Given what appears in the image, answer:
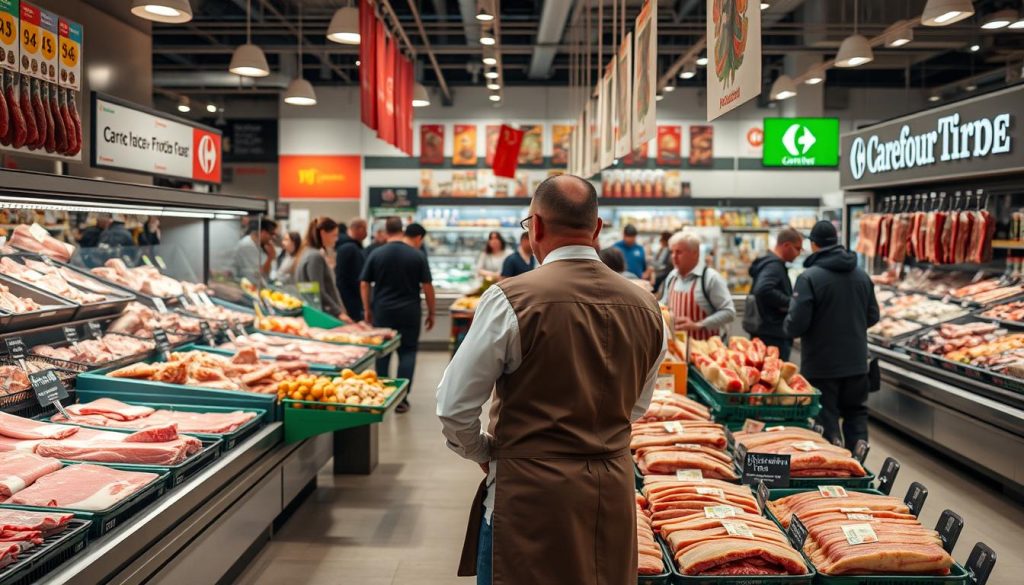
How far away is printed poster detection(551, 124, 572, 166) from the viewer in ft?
51.0

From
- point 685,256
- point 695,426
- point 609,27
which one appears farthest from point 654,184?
point 695,426

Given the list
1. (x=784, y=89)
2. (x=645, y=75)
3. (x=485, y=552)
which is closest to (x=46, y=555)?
(x=485, y=552)

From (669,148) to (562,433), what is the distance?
13481mm

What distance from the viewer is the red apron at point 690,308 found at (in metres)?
6.62

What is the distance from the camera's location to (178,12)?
623cm

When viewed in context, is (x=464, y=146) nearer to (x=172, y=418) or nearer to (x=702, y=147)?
(x=702, y=147)

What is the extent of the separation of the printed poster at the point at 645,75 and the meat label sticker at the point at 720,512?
2.14m

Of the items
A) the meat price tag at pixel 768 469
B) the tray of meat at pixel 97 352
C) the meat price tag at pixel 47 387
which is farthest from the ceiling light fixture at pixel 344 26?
the meat price tag at pixel 768 469

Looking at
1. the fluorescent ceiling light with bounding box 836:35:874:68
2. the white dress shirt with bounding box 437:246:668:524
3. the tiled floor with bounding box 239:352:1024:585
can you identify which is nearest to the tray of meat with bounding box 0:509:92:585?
the white dress shirt with bounding box 437:246:668:524

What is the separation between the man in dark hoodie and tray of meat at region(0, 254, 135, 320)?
4.17 metres

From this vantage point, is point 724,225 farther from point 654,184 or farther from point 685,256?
point 685,256

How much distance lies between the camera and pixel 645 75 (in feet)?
16.1

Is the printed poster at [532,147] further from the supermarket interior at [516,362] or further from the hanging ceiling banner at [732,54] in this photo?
the hanging ceiling banner at [732,54]

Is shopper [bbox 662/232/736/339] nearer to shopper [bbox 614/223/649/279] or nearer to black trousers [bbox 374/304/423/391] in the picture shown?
black trousers [bbox 374/304/423/391]
